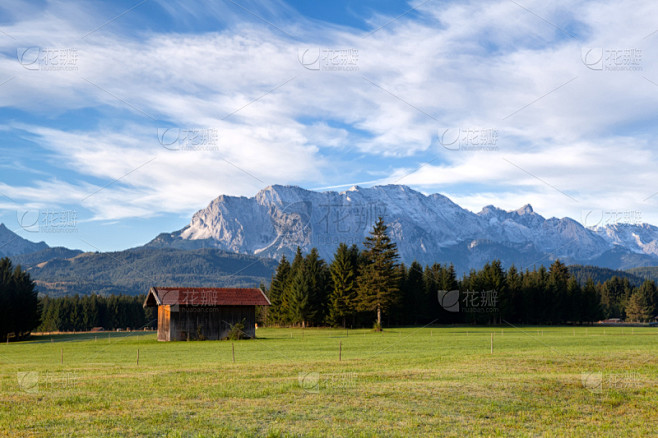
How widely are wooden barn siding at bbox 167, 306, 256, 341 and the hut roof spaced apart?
0.72m

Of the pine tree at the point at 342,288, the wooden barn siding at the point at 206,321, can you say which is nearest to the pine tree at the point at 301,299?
the pine tree at the point at 342,288

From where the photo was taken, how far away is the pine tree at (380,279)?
7756 cm

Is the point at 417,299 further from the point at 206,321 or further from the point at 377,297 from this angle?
the point at 206,321

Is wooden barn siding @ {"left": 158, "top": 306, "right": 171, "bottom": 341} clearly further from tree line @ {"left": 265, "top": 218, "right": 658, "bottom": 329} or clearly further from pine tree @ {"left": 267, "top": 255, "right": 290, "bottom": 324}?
pine tree @ {"left": 267, "top": 255, "right": 290, "bottom": 324}

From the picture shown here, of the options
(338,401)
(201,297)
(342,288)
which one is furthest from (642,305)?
(338,401)

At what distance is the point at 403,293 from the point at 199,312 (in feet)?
141

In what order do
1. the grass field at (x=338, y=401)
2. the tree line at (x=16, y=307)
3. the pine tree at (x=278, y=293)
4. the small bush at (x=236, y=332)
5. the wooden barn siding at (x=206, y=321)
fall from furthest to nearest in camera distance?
1. the pine tree at (x=278, y=293)
2. the tree line at (x=16, y=307)
3. the small bush at (x=236, y=332)
4. the wooden barn siding at (x=206, y=321)
5. the grass field at (x=338, y=401)

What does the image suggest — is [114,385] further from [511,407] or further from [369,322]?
[369,322]

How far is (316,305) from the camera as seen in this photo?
9156 centimetres

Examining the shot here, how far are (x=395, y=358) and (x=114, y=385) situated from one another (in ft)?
54.9

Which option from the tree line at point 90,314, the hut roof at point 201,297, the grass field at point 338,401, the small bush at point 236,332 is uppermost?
the hut roof at point 201,297

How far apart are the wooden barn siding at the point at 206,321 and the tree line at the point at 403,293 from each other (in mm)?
24157

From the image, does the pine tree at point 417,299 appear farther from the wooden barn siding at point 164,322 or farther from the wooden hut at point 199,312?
the wooden barn siding at point 164,322

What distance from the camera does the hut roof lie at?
59125mm
